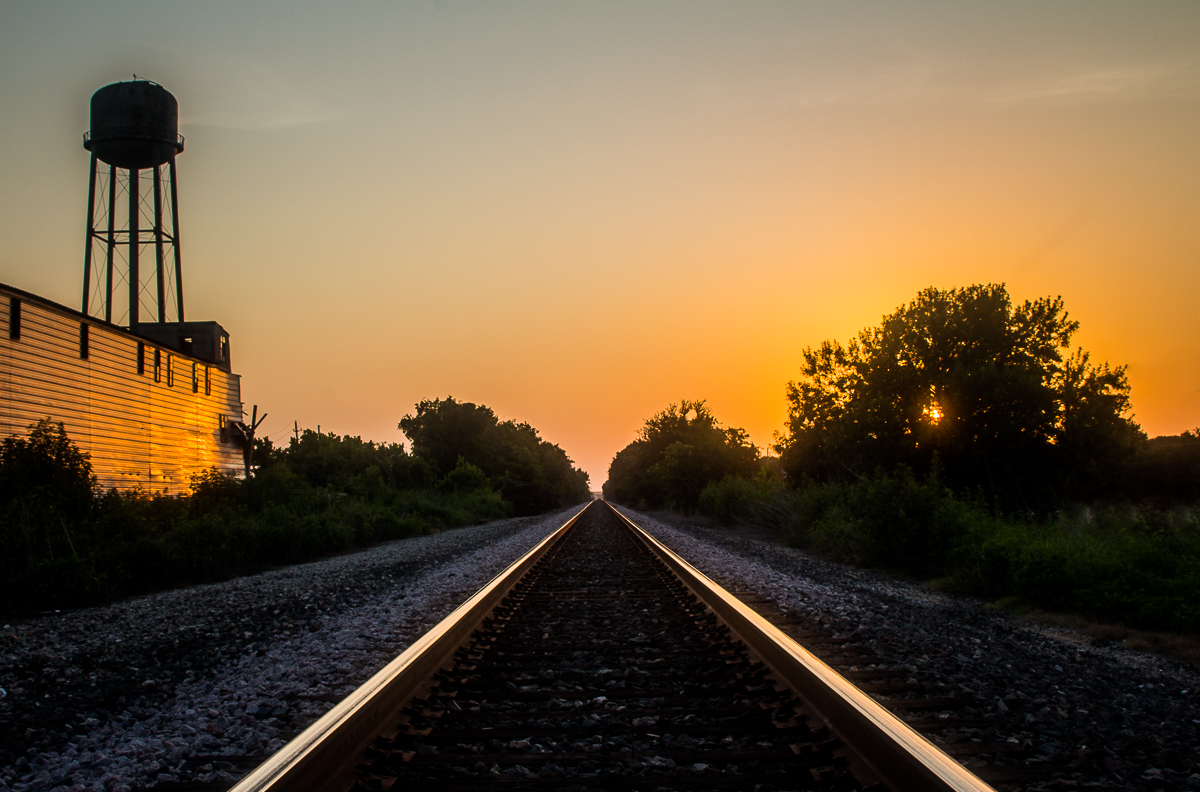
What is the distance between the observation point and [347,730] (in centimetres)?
267

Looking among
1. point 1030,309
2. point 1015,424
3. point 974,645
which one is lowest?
point 974,645

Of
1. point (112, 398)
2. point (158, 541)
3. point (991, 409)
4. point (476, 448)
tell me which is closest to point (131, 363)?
point (112, 398)

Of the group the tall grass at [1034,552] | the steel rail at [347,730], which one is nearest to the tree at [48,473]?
the steel rail at [347,730]

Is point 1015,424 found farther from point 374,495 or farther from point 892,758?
point 374,495

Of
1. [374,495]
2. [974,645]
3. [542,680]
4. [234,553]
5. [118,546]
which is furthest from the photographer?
[374,495]

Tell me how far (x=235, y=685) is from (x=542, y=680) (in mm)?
1741

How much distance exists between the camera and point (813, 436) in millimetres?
28438

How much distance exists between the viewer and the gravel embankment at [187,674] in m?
2.91

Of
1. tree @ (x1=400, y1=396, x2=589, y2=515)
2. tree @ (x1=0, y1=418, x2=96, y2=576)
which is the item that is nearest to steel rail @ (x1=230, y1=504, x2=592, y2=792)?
tree @ (x1=0, y1=418, x2=96, y2=576)

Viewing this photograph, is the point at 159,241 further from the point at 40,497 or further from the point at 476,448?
the point at 476,448

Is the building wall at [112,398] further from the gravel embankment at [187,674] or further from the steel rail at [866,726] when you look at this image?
the steel rail at [866,726]

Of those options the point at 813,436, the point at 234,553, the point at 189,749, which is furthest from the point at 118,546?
the point at 813,436

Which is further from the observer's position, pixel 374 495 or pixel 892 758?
pixel 374 495

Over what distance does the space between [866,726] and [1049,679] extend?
239 centimetres
